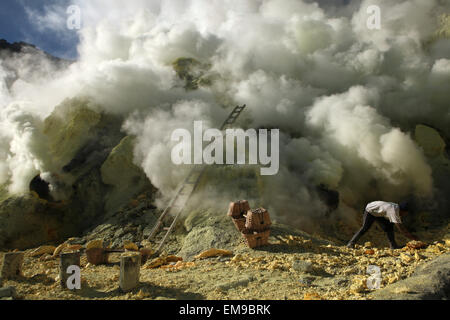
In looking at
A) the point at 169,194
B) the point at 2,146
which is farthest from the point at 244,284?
the point at 2,146

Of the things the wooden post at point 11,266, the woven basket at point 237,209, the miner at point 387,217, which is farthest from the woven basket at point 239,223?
the wooden post at point 11,266

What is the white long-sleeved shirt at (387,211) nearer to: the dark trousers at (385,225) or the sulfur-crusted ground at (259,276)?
the dark trousers at (385,225)

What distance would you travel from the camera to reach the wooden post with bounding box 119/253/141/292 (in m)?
3.95

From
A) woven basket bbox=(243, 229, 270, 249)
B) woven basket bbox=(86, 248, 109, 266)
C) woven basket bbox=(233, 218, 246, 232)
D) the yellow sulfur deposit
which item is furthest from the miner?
woven basket bbox=(86, 248, 109, 266)

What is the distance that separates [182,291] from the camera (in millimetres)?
3934

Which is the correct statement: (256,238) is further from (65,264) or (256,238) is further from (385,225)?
(65,264)

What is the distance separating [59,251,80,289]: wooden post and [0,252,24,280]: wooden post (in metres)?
0.95

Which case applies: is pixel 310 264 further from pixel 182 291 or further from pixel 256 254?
pixel 182 291

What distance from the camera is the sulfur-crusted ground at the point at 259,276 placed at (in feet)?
12.2

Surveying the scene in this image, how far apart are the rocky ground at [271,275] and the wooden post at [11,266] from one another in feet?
0.52

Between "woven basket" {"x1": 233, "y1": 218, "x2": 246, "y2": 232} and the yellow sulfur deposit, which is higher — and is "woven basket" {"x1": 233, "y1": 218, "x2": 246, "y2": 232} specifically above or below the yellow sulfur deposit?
above

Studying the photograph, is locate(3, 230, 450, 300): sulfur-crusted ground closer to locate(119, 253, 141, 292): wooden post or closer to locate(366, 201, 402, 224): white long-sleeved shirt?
locate(119, 253, 141, 292): wooden post

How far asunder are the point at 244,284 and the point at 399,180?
7.66 metres
